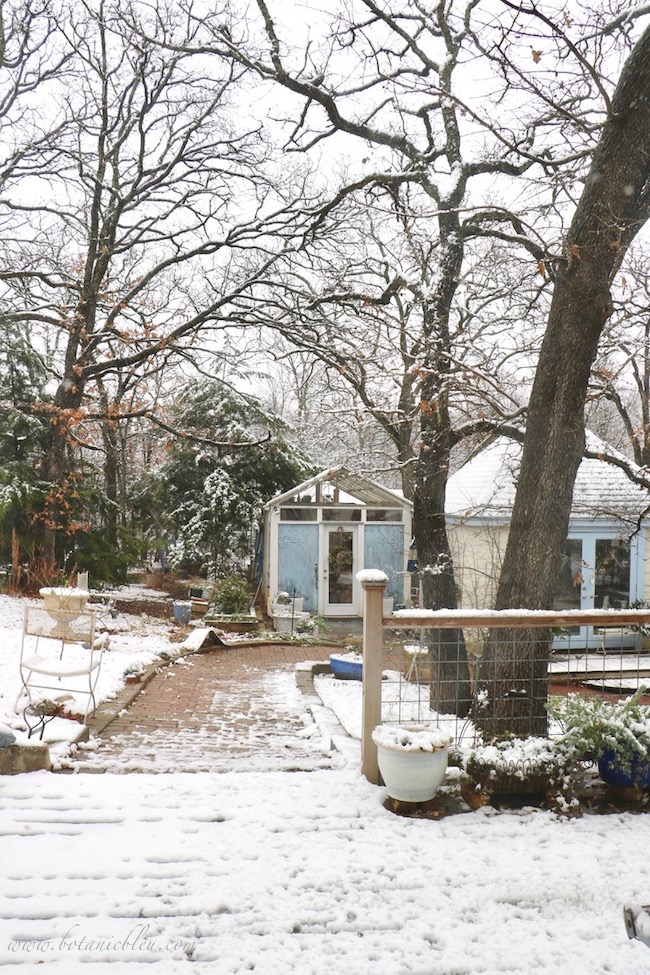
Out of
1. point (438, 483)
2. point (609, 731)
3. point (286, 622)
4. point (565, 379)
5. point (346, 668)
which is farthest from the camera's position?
point (286, 622)

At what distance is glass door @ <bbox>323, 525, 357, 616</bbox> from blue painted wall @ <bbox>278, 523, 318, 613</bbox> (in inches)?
9.7

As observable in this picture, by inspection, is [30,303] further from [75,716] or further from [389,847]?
[389,847]

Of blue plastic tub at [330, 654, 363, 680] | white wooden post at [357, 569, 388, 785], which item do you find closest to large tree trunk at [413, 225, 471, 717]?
blue plastic tub at [330, 654, 363, 680]

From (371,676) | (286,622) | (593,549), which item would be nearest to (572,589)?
(593,549)

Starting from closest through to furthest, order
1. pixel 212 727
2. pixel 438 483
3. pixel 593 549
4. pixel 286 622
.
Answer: pixel 212 727
pixel 438 483
pixel 593 549
pixel 286 622

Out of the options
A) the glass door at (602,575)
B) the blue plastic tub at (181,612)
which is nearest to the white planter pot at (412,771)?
the glass door at (602,575)

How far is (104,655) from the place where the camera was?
909 centimetres

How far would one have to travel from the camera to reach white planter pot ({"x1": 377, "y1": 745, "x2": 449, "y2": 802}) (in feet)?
13.9

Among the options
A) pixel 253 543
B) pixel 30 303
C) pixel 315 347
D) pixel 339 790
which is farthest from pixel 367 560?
pixel 339 790

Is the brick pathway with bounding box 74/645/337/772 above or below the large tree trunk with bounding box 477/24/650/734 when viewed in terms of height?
below

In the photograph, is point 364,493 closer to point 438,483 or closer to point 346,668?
point 346,668

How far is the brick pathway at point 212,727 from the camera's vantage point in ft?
16.8

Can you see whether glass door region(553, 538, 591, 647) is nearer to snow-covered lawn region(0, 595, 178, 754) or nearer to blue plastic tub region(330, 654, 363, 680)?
blue plastic tub region(330, 654, 363, 680)

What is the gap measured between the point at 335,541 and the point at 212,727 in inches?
360
